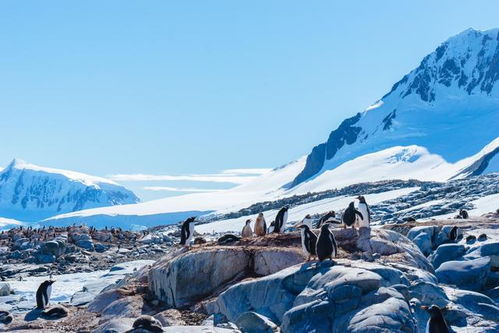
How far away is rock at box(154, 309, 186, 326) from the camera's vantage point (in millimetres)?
15995

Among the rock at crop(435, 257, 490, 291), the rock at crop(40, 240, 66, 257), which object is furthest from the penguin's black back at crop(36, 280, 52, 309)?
the rock at crop(40, 240, 66, 257)

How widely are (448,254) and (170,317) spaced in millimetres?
10255

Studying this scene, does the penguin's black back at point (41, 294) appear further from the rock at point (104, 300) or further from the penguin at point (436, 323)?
the penguin at point (436, 323)

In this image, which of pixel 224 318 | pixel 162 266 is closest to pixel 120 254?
pixel 162 266

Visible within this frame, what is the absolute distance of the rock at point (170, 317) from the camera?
15995 mm

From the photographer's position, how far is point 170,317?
16.4 metres

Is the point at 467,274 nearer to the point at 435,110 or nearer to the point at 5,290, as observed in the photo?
the point at 5,290

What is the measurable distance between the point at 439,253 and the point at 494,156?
82146mm

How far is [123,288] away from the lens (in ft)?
64.6

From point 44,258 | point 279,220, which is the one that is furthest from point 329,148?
point 279,220

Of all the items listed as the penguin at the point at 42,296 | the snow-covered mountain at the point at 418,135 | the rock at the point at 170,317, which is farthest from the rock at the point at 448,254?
the snow-covered mountain at the point at 418,135

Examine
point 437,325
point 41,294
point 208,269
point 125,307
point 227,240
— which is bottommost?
point 437,325

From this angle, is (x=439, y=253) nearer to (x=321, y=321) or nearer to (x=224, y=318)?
(x=224, y=318)

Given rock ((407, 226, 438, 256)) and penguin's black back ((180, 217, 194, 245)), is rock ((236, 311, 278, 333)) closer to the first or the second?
penguin's black back ((180, 217, 194, 245))
